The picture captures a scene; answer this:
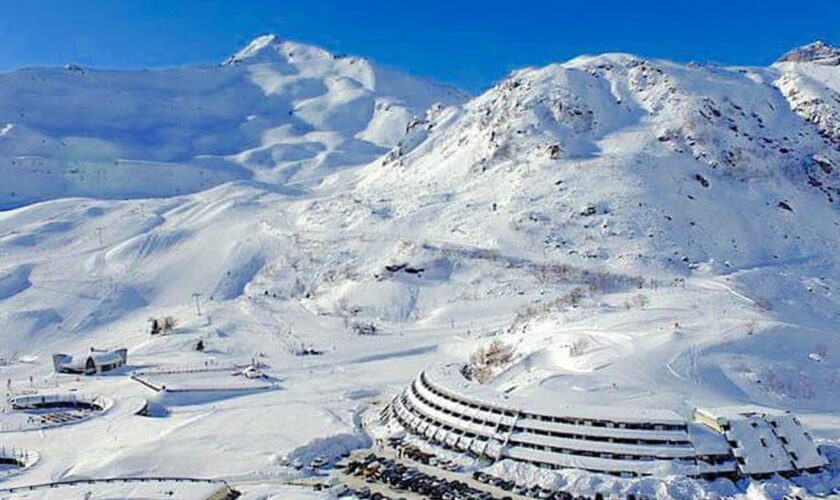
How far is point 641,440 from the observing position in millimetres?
58469

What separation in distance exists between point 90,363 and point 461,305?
56.3 m

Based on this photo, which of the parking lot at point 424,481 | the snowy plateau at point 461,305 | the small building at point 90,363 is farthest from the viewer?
the small building at point 90,363

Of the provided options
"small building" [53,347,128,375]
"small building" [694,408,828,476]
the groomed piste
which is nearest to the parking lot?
the groomed piste

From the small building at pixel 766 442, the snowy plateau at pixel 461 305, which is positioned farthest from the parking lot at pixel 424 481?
the small building at pixel 766 442

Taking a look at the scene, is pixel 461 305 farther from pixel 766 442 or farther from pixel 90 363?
pixel 766 442

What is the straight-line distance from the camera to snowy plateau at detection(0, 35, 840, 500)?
67688 mm

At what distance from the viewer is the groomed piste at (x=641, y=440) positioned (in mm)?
57562

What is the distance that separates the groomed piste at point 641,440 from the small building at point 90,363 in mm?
59999

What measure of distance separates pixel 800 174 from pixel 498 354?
120 m

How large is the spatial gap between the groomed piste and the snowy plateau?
1.23 metres

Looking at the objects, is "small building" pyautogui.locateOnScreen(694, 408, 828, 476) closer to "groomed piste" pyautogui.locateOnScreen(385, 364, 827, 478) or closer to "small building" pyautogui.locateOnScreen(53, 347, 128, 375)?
"groomed piste" pyautogui.locateOnScreen(385, 364, 827, 478)

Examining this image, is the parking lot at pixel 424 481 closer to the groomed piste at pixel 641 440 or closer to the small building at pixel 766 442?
the groomed piste at pixel 641 440

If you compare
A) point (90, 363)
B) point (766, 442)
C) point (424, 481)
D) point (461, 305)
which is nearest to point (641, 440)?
point (766, 442)

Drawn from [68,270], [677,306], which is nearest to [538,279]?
[677,306]
